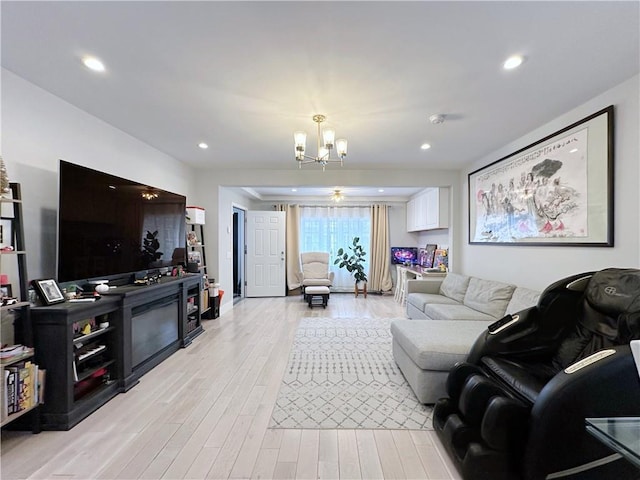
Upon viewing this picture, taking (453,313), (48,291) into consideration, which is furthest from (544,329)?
(48,291)

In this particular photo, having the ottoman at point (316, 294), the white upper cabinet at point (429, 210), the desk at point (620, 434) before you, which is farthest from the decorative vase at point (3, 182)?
the white upper cabinet at point (429, 210)

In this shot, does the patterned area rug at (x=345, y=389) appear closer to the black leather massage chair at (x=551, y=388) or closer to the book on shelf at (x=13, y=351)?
the black leather massage chair at (x=551, y=388)

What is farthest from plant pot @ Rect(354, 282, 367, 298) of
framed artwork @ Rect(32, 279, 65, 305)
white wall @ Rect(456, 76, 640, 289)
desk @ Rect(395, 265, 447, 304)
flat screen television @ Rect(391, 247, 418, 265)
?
framed artwork @ Rect(32, 279, 65, 305)

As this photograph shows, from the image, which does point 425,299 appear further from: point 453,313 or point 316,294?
point 316,294

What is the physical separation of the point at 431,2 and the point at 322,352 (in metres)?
3.16

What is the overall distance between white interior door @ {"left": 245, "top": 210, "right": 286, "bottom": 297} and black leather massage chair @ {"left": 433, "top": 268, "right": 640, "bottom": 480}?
5.13 metres

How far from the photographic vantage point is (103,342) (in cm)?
243

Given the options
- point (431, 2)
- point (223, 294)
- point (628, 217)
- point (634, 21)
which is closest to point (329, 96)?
point (431, 2)

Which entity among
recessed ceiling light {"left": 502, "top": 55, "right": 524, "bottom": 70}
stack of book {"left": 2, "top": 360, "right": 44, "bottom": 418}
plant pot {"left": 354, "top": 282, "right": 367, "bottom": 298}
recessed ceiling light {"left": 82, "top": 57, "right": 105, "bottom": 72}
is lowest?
plant pot {"left": 354, "top": 282, "right": 367, "bottom": 298}

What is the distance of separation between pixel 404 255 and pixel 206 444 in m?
6.02

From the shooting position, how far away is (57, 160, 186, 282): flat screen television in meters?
2.23

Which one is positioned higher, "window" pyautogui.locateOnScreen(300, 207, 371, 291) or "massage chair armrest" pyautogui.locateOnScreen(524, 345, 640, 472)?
"window" pyautogui.locateOnScreen(300, 207, 371, 291)

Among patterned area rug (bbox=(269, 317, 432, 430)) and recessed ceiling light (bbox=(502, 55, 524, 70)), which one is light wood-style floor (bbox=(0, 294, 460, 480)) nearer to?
patterned area rug (bbox=(269, 317, 432, 430))

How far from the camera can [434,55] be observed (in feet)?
6.04
